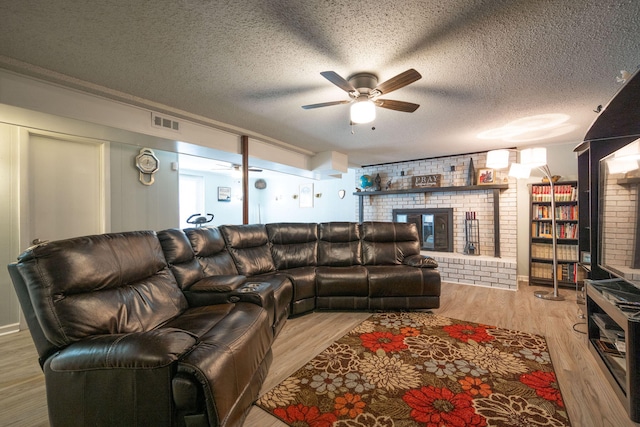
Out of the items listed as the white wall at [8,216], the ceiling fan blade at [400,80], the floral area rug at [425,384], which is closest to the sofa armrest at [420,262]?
the floral area rug at [425,384]

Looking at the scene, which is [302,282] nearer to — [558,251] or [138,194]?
[138,194]

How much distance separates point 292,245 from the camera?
362cm

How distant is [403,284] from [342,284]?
69 centimetres

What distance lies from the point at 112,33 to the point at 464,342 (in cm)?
346

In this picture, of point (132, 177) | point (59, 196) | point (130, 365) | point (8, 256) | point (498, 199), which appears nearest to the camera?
point (130, 365)

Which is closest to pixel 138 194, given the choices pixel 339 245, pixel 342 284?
pixel 339 245

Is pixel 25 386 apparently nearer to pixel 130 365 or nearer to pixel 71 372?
pixel 71 372

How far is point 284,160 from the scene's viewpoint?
4.68 meters

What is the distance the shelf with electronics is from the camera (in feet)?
13.1

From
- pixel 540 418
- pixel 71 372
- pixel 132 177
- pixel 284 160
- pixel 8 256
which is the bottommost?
pixel 540 418

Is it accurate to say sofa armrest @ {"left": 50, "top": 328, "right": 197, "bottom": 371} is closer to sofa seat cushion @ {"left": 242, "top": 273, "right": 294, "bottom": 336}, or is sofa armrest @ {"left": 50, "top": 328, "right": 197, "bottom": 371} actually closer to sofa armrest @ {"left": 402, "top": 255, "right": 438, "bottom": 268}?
sofa seat cushion @ {"left": 242, "top": 273, "right": 294, "bottom": 336}

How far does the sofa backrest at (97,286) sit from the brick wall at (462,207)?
168 inches

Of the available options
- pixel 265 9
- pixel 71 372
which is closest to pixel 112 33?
pixel 265 9

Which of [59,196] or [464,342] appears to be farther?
[59,196]
